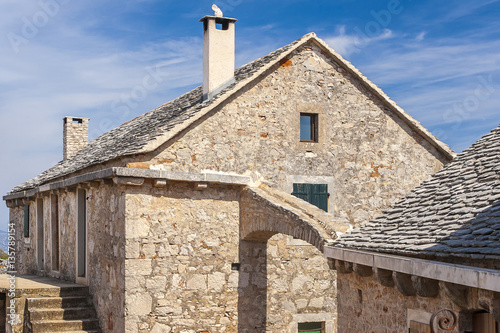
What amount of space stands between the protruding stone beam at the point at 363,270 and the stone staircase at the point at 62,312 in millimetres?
6928

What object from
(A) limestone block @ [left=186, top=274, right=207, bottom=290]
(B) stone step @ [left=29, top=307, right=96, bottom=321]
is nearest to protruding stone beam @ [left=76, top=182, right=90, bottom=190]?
(B) stone step @ [left=29, top=307, right=96, bottom=321]

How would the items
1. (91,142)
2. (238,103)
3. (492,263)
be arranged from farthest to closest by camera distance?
(91,142) < (238,103) < (492,263)

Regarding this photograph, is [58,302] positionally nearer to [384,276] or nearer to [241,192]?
[241,192]

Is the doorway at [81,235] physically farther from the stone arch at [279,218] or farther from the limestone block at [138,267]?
Answer: the stone arch at [279,218]

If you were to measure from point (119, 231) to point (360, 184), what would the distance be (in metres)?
5.45

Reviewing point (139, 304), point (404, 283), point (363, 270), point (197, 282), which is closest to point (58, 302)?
point (139, 304)

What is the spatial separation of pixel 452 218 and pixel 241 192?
19.3 ft

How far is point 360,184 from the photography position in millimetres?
13523

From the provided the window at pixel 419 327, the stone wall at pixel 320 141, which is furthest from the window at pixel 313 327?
the window at pixel 419 327

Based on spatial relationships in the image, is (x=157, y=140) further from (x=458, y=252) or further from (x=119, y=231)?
(x=458, y=252)

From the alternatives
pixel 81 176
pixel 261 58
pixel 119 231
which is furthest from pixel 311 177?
pixel 81 176

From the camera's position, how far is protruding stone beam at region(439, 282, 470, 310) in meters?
5.89

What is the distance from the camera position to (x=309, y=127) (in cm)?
1341

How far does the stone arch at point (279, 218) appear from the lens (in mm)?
9781
